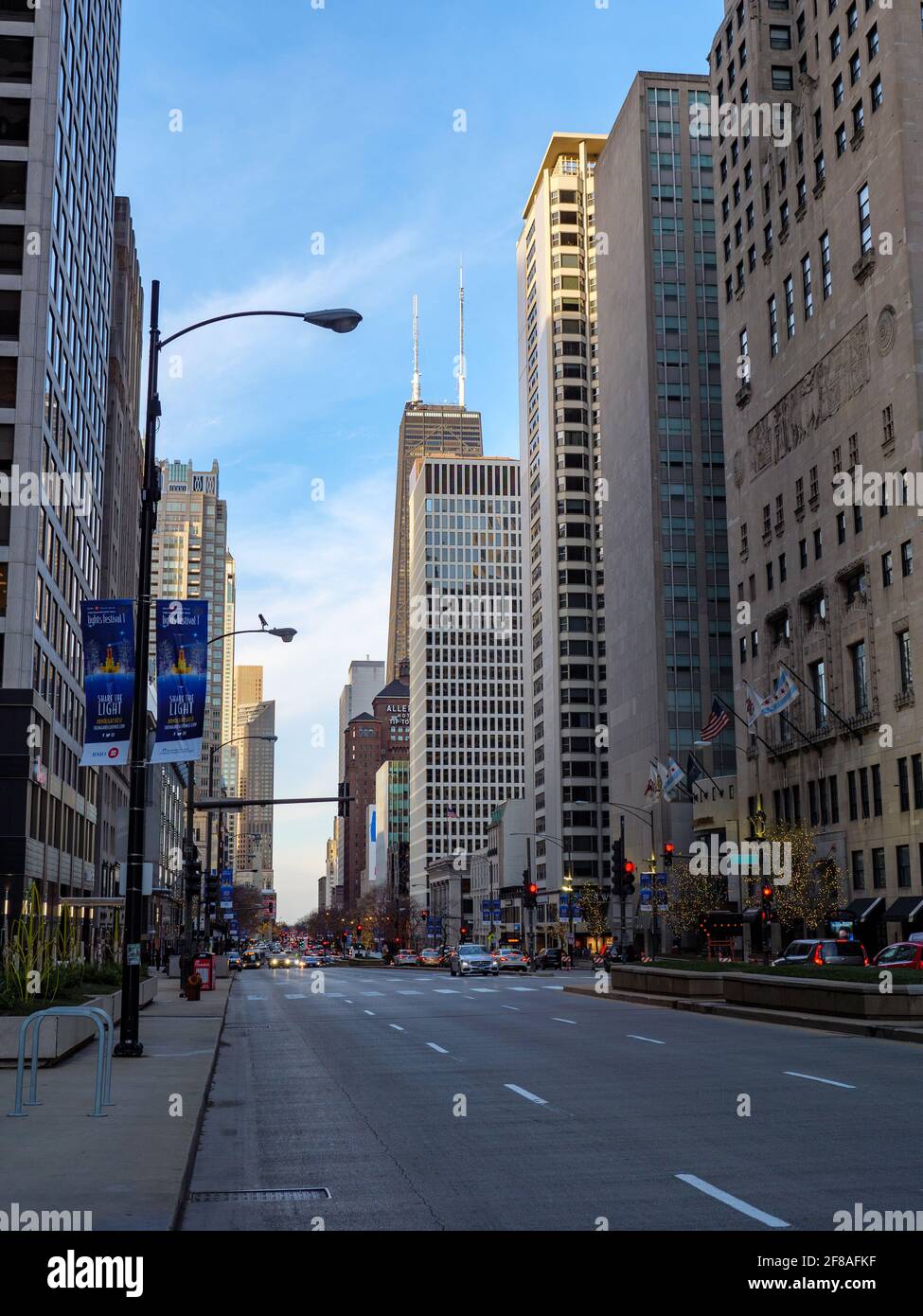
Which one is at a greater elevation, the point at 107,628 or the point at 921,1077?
the point at 107,628

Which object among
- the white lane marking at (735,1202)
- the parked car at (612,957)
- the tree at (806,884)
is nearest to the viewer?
the white lane marking at (735,1202)

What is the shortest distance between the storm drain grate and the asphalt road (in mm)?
44

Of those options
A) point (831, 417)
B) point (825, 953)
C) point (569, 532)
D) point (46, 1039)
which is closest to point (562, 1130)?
point (46, 1039)

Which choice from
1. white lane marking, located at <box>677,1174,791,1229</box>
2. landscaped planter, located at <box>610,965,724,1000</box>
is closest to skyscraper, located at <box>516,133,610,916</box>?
landscaped planter, located at <box>610,965,724,1000</box>

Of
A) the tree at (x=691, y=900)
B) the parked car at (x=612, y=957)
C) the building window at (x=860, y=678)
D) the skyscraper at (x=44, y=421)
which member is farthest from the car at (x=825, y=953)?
the tree at (x=691, y=900)

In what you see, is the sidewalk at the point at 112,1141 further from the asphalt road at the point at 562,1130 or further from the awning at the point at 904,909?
the awning at the point at 904,909

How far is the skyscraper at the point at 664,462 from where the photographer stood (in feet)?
348

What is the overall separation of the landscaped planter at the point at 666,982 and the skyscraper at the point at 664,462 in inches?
2323

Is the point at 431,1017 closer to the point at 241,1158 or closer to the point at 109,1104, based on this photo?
the point at 109,1104

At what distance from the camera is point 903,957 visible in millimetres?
33281

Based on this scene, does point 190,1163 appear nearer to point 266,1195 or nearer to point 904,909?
point 266,1195
